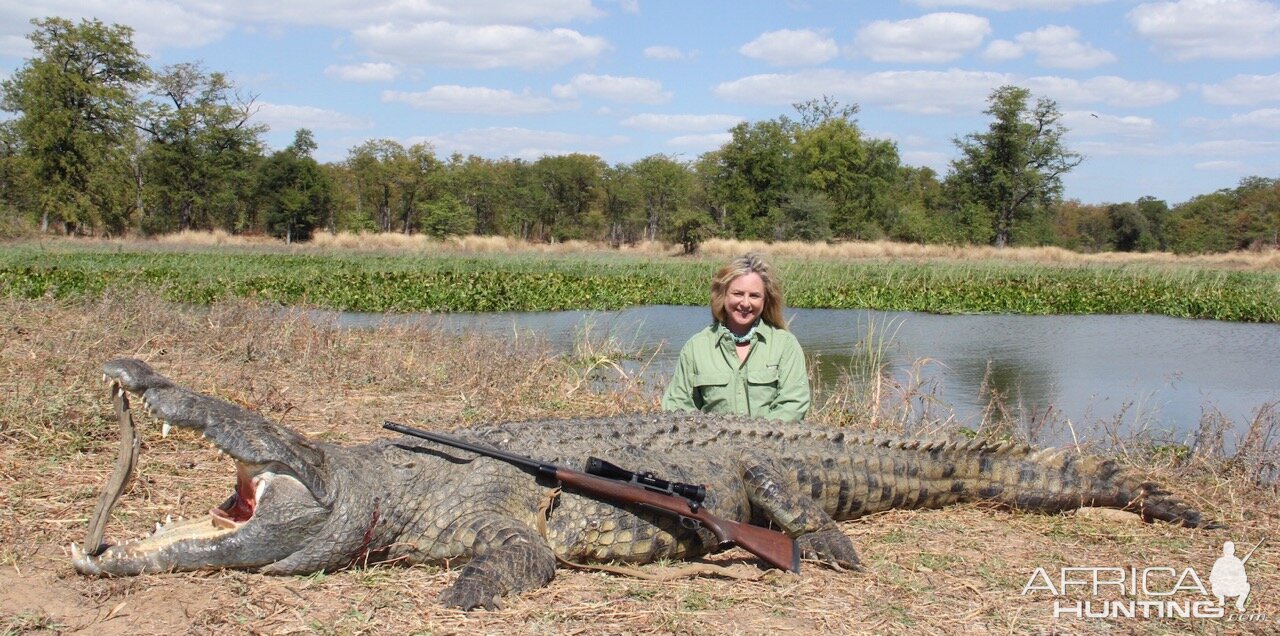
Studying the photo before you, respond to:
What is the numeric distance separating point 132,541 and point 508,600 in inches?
53.1

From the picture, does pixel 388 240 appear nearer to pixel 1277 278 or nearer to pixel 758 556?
pixel 1277 278

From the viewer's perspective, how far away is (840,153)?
6088cm

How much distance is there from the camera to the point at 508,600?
3258 mm

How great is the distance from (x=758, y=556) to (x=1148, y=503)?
2281 millimetres

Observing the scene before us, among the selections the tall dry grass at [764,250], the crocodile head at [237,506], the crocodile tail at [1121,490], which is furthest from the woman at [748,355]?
the tall dry grass at [764,250]

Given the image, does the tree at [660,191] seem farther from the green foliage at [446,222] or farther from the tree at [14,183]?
the tree at [14,183]

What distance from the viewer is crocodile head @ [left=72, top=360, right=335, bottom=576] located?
3.12m

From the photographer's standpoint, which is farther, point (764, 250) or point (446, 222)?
point (446, 222)

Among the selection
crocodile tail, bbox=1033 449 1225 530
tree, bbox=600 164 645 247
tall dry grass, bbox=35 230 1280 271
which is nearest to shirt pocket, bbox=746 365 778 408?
crocodile tail, bbox=1033 449 1225 530

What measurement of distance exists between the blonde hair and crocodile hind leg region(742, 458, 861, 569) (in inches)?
48.8

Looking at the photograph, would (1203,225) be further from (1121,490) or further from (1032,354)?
(1121,490)

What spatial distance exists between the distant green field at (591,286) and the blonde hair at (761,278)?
10.3m

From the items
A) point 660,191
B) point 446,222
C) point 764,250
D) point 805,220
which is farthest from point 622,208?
point 764,250

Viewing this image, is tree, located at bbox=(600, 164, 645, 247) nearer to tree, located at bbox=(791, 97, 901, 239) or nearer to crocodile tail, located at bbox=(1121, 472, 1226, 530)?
tree, located at bbox=(791, 97, 901, 239)
